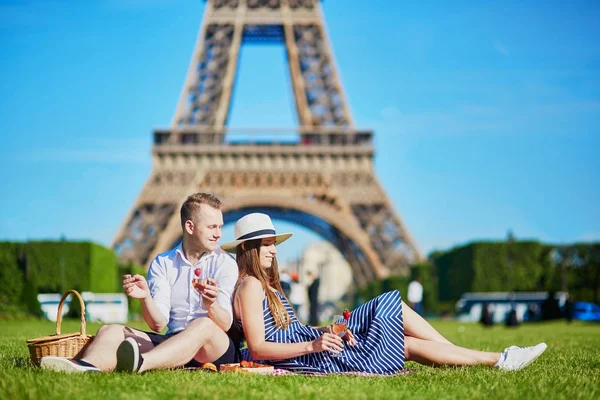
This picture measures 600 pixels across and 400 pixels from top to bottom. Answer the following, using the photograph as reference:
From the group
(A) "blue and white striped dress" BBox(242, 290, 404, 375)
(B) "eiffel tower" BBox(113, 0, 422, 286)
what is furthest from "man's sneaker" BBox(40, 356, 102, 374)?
(B) "eiffel tower" BBox(113, 0, 422, 286)

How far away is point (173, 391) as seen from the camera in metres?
4.25

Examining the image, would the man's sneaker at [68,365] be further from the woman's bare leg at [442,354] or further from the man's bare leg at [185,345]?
the woman's bare leg at [442,354]

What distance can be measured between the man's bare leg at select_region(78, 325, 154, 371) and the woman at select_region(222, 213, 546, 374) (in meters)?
0.70

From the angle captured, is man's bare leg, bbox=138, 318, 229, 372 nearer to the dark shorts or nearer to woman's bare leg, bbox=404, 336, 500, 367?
the dark shorts

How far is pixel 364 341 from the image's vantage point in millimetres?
5484

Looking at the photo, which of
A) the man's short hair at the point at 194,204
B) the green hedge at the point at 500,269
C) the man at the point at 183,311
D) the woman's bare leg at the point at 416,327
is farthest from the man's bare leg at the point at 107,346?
the green hedge at the point at 500,269

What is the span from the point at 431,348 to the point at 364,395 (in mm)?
1568

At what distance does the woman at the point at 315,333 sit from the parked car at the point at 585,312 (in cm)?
2838

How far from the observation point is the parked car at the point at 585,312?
32647 millimetres

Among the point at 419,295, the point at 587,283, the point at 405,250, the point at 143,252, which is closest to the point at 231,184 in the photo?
the point at 143,252

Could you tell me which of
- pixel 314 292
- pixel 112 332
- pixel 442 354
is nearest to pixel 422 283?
pixel 314 292

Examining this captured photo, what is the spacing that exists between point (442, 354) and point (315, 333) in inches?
37.9

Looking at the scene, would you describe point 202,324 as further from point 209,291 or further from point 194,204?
point 194,204

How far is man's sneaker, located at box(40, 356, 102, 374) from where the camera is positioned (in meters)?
4.87
